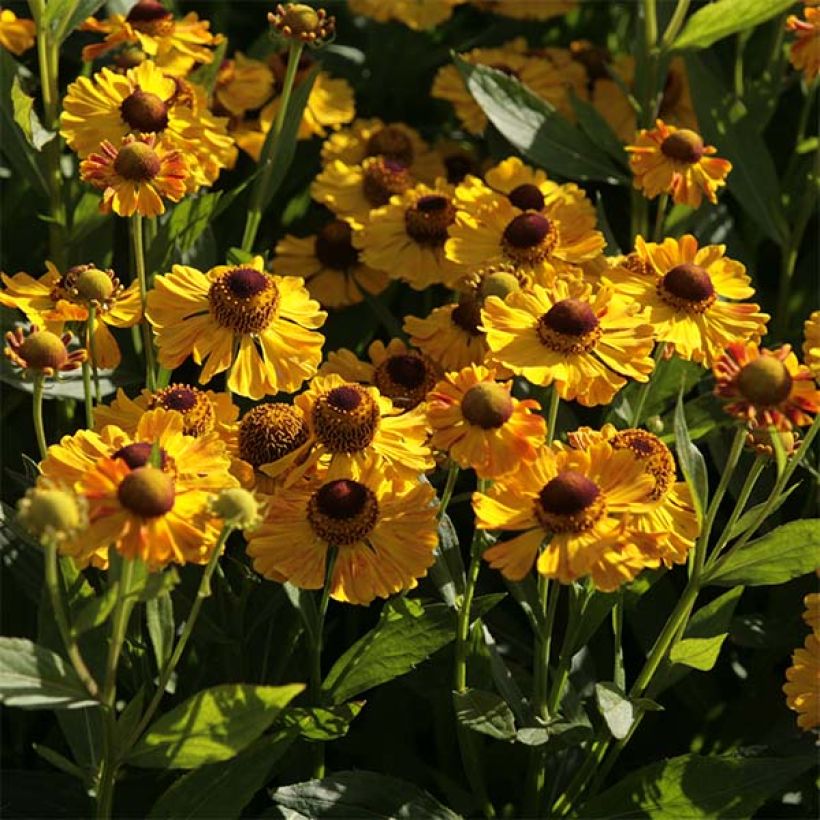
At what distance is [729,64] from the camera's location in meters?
2.42

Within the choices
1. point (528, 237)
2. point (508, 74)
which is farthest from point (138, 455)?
point (508, 74)

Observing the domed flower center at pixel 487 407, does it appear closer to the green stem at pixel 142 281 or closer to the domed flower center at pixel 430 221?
the green stem at pixel 142 281

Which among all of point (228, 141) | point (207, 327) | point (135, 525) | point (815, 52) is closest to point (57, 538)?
point (135, 525)

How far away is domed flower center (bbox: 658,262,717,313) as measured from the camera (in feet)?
4.80

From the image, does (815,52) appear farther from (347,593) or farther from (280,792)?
(280,792)

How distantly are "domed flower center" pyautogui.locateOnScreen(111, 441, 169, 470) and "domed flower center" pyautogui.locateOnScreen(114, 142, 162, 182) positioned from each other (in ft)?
1.12

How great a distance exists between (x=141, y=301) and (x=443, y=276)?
449mm

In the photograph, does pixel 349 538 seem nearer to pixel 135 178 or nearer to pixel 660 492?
pixel 660 492

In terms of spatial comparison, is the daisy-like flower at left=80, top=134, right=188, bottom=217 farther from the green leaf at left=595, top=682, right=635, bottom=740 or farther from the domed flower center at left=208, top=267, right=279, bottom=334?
the green leaf at left=595, top=682, right=635, bottom=740

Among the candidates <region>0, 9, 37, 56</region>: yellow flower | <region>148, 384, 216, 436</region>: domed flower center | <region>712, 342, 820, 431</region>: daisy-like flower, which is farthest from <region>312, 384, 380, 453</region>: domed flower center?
<region>0, 9, 37, 56</region>: yellow flower

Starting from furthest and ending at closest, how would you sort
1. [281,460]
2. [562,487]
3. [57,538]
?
[281,460] → [562,487] → [57,538]

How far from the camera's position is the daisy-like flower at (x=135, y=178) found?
54.9 inches

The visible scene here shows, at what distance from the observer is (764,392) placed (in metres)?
1.11

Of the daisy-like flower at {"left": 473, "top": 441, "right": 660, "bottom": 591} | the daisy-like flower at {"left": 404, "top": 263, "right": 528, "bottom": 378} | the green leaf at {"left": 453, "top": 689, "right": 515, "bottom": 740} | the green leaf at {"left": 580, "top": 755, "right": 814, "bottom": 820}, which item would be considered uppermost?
the daisy-like flower at {"left": 473, "top": 441, "right": 660, "bottom": 591}
